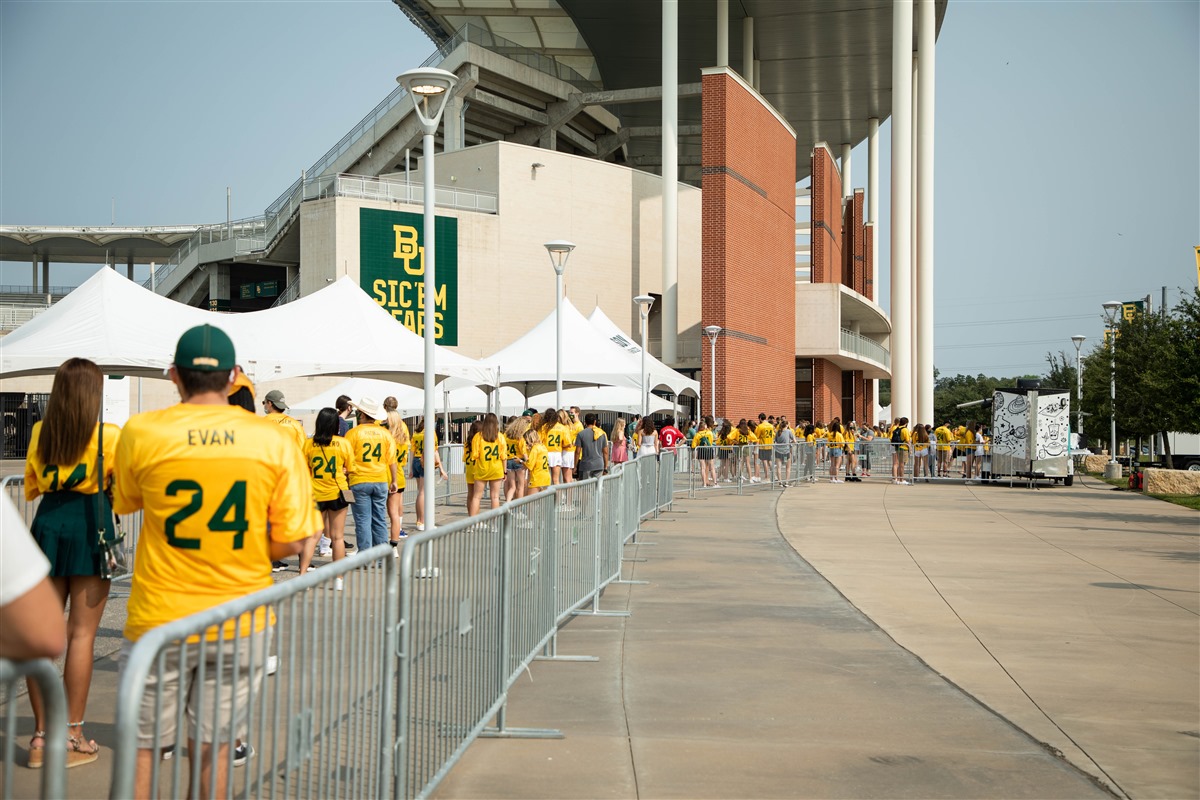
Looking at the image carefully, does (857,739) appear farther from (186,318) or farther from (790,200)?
(790,200)

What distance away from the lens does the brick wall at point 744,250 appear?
42750 millimetres

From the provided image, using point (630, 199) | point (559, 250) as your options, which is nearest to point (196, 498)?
point (559, 250)

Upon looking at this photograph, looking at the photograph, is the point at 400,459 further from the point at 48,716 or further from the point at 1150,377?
the point at 1150,377

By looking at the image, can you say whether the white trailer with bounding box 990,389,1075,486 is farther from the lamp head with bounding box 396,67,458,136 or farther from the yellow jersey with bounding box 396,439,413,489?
the lamp head with bounding box 396,67,458,136

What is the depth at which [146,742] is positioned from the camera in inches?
129

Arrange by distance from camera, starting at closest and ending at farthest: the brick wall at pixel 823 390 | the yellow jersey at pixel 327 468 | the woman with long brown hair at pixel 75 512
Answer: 1. the woman with long brown hair at pixel 75 512
2. the yellow jersey at pixel 327 468
3. the brick wall at pixel 823 390

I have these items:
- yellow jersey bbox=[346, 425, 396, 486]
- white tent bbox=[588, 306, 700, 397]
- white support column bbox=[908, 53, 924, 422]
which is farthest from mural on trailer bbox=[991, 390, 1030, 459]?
yellow jersey bbox=[346, 425, 396, 486]

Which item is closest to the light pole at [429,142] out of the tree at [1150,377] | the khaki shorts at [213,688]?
the khaki shorts at [213,688]

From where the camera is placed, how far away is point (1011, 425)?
32000mm

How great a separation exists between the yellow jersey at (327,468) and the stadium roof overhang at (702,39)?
41.2 meters

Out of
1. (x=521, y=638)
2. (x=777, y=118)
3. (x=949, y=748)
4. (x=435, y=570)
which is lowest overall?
(x=949, y=748)

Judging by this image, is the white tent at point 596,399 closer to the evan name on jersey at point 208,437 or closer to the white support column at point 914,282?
the white support column at point 914,282

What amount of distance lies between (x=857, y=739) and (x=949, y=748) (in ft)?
1.61

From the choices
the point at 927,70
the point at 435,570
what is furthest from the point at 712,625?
the point at 927,70
